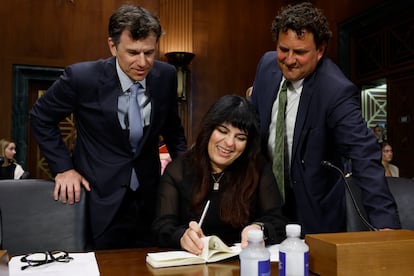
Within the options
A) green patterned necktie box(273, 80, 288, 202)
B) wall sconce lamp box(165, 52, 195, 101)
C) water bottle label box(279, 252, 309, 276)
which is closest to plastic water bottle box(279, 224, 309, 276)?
water bottle label box(279, 252, 309, 276)

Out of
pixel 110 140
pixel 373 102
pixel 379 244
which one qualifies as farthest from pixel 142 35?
pixel 373 102

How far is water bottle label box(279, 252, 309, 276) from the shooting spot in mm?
1112

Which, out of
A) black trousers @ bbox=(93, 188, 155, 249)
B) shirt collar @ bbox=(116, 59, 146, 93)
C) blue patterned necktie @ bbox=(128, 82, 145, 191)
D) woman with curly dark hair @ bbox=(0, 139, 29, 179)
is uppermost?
shirt collar @ bbox=(116, 59, 146, 93)

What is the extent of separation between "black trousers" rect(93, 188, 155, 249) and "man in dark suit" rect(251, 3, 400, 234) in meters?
0.63

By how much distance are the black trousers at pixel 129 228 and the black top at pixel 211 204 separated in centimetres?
27

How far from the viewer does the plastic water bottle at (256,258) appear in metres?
1.06

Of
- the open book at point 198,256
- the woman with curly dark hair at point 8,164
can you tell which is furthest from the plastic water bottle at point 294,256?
the woman with curly dark hair at point 8,164

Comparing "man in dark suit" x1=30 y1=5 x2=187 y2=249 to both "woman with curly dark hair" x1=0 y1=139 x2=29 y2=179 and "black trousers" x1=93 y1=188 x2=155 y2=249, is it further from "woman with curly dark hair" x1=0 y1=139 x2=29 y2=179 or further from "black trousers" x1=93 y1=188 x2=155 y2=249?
"woman with curly dark hair" x1=0 y1=139 x2=29 y2=179

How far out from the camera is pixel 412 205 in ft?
5.89

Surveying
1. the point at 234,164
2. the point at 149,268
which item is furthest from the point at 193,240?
the point at 234,164

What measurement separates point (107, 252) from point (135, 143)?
1.97 ft

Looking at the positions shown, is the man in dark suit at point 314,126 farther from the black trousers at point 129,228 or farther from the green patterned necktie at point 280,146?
the black trousers at point 129,228

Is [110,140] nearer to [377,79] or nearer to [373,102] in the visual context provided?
[377,79]

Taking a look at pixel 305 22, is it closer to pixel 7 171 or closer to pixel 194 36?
pixel 7 171
